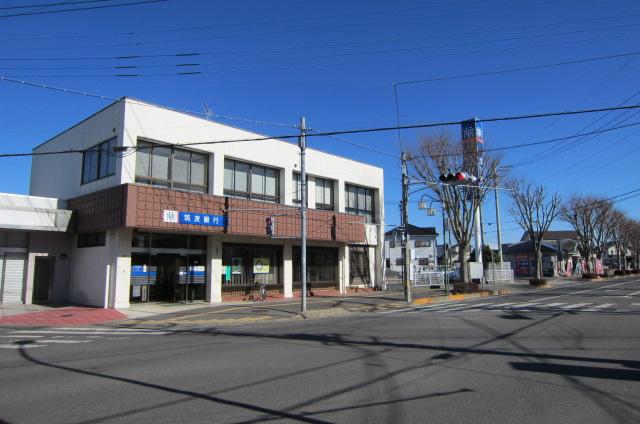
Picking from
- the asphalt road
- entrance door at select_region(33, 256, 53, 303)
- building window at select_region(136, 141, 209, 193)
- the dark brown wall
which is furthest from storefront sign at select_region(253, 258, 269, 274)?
the asphalt road

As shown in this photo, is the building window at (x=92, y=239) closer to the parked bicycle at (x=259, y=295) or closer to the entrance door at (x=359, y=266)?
the parked bicycle at (x=259, y=295)

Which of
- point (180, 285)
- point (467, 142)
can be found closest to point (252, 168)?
point (180, 285)

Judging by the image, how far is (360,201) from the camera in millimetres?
36281

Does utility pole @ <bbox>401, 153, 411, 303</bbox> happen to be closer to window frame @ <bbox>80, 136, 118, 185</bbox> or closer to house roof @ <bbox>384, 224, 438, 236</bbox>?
window frame @ <bbox>80, 136, 118, 185</bbox>

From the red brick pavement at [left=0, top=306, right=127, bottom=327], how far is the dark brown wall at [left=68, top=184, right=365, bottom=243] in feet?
12.0

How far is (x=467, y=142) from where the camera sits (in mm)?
31719

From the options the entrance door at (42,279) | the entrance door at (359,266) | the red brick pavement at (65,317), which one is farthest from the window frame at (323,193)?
the entrance door at (42,279)

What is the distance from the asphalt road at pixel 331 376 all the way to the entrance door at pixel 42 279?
37.6ft

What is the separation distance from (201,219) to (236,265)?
4.61 meters

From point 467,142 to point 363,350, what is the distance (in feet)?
75.9

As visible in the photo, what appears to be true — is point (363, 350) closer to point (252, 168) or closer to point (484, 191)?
point (252, 168)

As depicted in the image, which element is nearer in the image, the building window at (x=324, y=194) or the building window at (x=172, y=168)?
the building window at (x=172, y=168)

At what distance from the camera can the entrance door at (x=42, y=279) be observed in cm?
2565

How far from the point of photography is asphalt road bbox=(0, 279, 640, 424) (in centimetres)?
639
